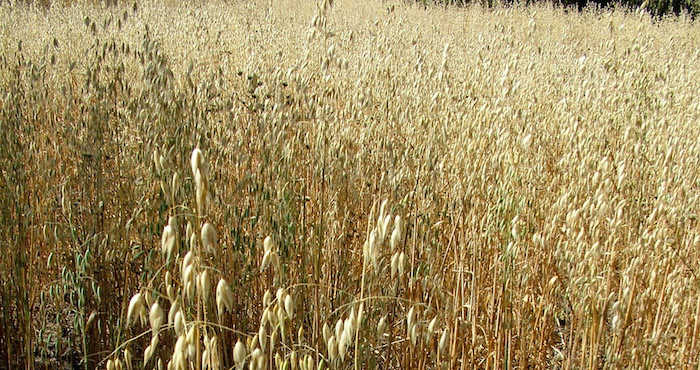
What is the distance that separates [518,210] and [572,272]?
0.28 meters

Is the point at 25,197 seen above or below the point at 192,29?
below

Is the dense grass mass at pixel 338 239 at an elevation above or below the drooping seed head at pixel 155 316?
below

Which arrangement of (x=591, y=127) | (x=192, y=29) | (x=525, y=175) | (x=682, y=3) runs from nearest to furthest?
(x=525, y=175), (x=591, y=127), (x=192, y=29), (x=682, y=3)

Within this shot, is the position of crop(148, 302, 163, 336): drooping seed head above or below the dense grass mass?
above

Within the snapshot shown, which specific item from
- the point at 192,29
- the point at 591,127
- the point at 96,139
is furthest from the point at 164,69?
the point at 192,29

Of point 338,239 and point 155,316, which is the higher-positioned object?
point 155,316

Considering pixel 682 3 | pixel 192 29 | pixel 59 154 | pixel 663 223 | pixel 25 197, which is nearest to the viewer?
pixel 663 223

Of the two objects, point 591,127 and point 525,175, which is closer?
point 525,175

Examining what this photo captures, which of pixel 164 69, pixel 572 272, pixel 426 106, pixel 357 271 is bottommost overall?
pixel 357 271

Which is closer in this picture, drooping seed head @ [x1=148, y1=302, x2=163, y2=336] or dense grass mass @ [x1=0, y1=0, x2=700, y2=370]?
drooping seed head @ [x1=148, y1=302, x2=163, y2=336]

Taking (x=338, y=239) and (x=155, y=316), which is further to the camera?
(x=338, y=239)

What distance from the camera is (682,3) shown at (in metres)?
15.2

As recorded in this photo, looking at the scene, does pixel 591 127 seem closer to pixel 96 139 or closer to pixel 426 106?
pixel 426 106

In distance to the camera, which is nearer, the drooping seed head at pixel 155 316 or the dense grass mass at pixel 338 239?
the drooping seed head at pixel 155 316
